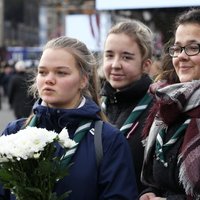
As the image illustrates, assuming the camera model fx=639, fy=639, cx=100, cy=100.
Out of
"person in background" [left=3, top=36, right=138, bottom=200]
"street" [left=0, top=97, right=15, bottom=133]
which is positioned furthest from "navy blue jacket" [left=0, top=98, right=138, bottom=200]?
"street" [left=0, top=97, right=15, bottom=133]

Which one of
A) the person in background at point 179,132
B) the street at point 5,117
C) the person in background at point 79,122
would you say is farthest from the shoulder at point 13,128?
the street at point 5,117

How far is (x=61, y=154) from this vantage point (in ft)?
9.41

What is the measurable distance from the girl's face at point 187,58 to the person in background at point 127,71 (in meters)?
0.80

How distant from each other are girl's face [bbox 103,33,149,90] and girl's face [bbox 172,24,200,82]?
0.84 meters

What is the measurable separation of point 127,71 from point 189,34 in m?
0.94

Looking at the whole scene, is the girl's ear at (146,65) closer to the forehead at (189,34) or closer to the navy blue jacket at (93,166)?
the forehead at (189,34)

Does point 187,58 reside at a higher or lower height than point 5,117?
higher

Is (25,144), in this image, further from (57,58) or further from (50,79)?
(57,58)

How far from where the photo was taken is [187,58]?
294cm

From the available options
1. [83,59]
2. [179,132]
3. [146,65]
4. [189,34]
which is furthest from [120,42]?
[179,132]

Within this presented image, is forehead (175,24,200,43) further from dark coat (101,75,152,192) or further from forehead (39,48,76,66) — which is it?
dark coat (101,75,152,192)

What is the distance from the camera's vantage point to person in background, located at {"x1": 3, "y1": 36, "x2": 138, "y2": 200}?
2826 millimetres

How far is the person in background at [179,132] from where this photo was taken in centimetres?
269

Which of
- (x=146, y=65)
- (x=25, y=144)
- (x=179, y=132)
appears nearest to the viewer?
(x=25, y=144)
